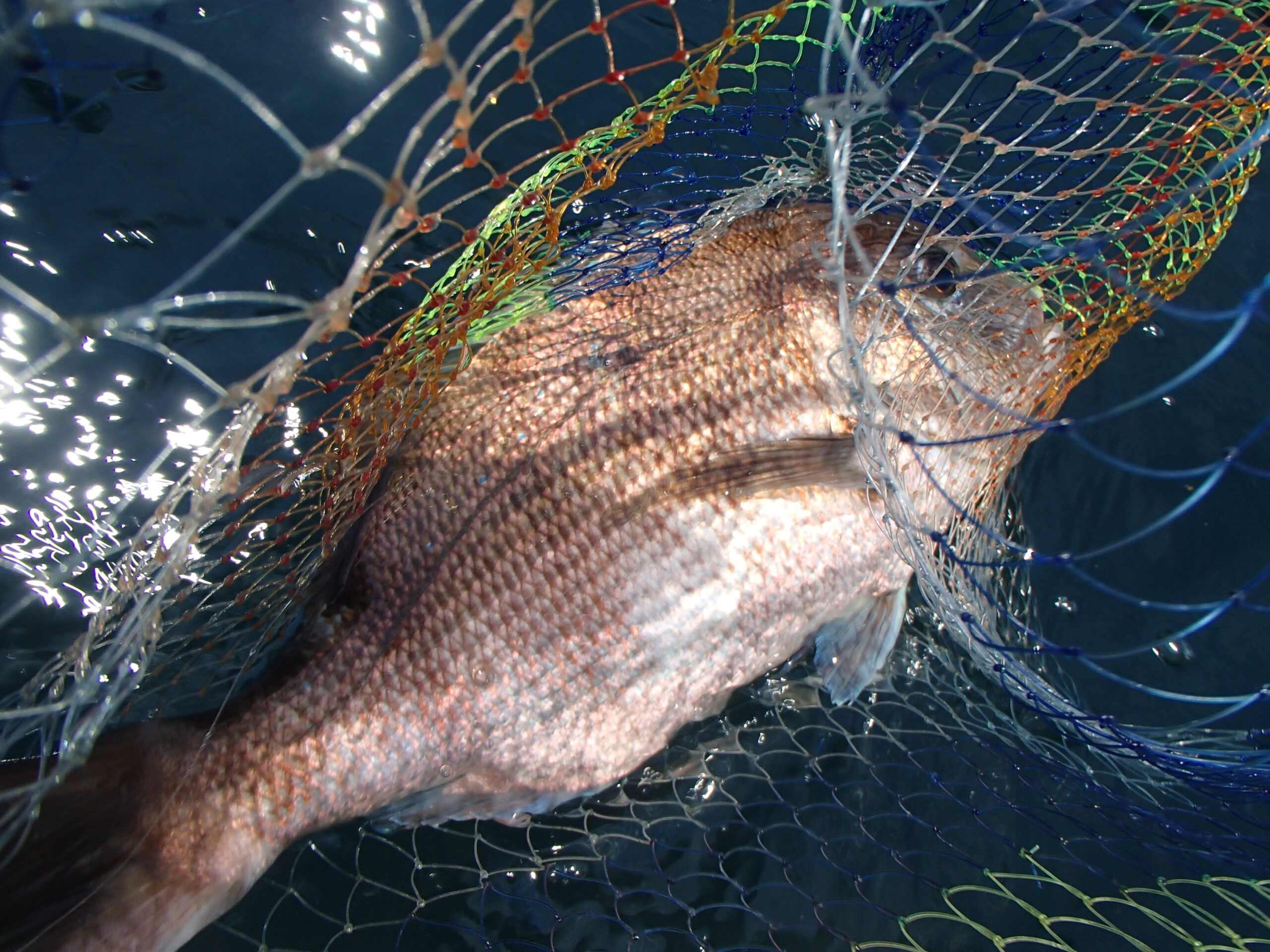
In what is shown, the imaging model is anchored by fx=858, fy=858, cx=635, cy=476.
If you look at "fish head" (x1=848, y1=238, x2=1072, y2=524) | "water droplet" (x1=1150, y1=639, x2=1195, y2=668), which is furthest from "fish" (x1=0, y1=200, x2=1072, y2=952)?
"water droplet" (x1=1150, y1=639, x2=1195, y2=668)

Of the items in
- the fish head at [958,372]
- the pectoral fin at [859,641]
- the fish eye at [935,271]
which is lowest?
the pectoral fin at [859,641]

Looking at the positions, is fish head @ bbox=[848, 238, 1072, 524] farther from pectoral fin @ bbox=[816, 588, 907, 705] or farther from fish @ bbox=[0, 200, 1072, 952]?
pectoral fin @ bbox=[816, 588, 907, 705]

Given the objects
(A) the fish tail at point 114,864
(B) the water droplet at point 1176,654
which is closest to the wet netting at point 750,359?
(B) the water droplet at point 1176,654

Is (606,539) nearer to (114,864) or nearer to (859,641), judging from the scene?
(859,641)

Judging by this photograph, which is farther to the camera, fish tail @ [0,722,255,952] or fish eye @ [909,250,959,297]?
fish eye @ [909,250,959,297]

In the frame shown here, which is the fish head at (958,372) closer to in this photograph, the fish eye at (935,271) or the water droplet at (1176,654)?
the fish eye at (935,271)

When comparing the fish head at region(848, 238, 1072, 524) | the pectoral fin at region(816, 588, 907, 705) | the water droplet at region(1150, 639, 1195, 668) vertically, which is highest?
the fish head at region(848, 238, 1072, 524)
